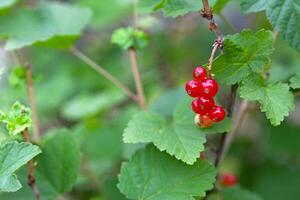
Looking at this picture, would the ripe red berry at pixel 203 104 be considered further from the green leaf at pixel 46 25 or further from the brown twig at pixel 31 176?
the green leaf at pixel 46 25

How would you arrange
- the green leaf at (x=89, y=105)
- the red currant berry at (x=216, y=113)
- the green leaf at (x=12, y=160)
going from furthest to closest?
the green leaf at (x=89, y=105)
the red currant berry at (x=216, y=113)
the green leaf at (x=12, y=160)

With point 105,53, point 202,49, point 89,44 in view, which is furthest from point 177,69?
point 89,44

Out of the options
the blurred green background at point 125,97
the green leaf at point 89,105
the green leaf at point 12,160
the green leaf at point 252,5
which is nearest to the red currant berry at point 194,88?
the green leaf at point 252,5

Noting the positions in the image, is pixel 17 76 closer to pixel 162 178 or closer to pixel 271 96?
pixel 162 178

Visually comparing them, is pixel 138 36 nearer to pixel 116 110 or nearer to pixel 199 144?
pixel 199 144

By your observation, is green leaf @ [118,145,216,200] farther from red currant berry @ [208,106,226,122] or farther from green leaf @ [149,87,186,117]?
green leaf @ [149,87,186,117]

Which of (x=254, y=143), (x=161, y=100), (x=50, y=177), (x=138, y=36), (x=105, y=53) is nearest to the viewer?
(x=50, y=177)
